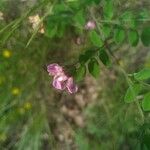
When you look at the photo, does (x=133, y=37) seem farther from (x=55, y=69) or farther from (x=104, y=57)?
(x=55, y=69)

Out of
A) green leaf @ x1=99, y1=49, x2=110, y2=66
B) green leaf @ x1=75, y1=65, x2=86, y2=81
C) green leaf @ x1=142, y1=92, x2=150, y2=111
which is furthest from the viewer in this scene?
green leaf @ x1=99, y1=49, x2=110, y2=66

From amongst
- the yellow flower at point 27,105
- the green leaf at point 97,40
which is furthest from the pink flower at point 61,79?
the yellow flower at point 27,105

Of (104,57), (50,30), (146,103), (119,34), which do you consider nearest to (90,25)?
(50,30)

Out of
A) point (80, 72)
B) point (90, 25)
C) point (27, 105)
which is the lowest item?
point (27, 105)

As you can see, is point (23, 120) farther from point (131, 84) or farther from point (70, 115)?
point (131, 84)

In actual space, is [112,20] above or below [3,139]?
above

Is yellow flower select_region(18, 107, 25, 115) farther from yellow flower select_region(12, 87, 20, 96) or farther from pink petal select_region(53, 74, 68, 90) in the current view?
pink petal select_region(53, 74, 68, 90)

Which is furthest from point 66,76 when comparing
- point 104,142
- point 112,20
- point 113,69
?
point 113,69

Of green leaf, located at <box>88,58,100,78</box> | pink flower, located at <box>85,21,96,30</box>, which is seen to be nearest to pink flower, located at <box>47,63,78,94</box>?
green leaf, located at <box>88,58,100,78</box>
